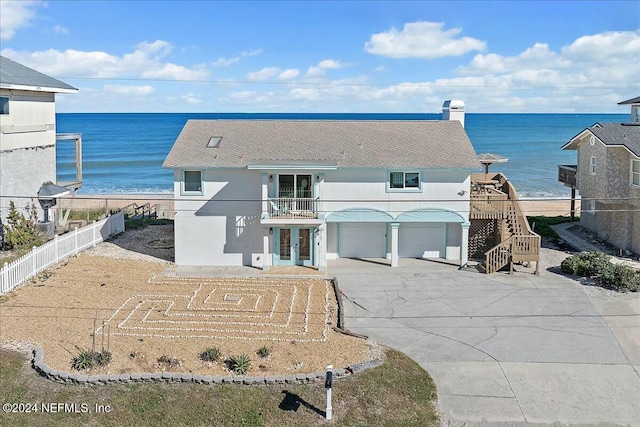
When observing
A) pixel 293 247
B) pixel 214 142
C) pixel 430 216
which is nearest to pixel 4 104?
pixel 214 142

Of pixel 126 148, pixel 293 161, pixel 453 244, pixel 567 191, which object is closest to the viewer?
pixel 293 161

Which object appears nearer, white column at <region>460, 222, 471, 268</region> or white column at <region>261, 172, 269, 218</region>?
white column at <region>261, 172, 269, 218</region>

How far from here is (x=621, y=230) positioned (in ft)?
92.6

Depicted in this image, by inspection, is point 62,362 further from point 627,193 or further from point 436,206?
point 627,193

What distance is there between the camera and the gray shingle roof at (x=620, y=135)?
26938 millimetres

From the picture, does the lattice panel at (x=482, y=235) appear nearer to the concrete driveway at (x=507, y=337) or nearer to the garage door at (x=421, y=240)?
the garage door at (x=421, y=240)

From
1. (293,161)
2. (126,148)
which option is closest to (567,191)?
(293,161)

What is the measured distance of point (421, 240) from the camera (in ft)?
89.6

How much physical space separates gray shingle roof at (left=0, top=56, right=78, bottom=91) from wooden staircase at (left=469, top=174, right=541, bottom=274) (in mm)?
19663

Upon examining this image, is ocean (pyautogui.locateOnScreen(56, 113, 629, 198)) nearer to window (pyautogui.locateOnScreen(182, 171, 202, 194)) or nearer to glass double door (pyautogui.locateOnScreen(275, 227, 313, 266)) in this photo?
window (pyautogui.locateOnScreen(182, 171, 202, 194))

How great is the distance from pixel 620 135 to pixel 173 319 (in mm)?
20975

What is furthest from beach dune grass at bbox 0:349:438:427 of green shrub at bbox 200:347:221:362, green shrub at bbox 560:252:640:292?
green shrub at bbox 560:252:640:292

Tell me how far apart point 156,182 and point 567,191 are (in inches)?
1628

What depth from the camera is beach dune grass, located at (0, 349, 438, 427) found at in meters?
13.1
